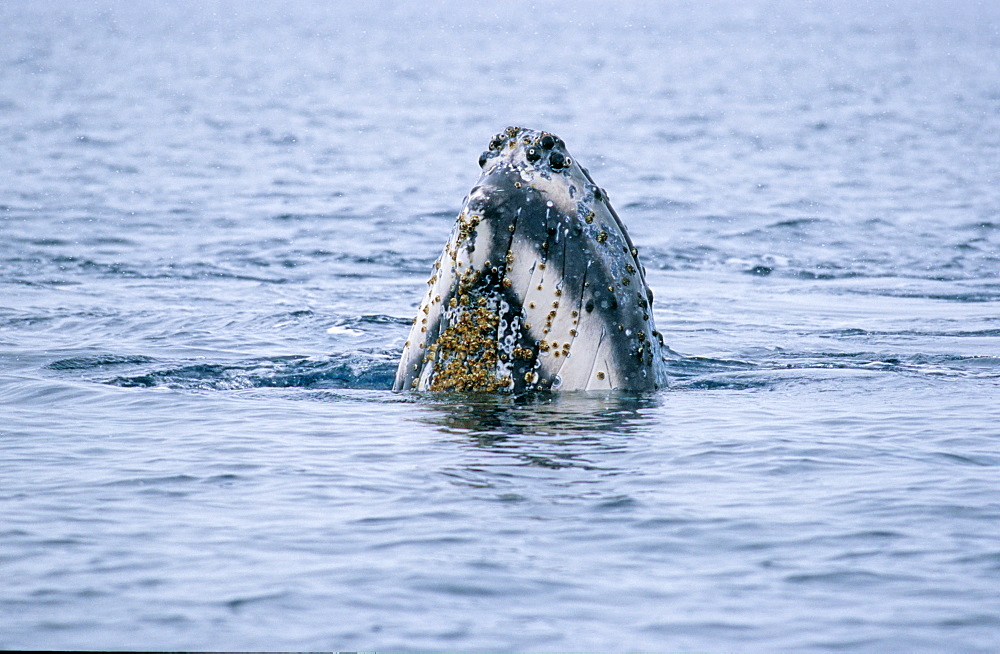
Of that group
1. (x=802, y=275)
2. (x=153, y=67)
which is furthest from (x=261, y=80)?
(x=802, y=275)

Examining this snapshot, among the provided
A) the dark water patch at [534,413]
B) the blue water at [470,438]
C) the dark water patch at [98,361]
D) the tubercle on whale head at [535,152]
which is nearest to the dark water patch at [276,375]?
the blue water at [470,438]

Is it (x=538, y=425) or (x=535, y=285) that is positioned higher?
(x=535, y=285)

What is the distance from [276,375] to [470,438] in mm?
3330

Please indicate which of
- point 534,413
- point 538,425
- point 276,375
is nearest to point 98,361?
point 276,375

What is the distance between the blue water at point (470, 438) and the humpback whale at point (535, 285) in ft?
0.97

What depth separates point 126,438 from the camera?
8.36 m

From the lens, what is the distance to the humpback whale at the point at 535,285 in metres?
8.30

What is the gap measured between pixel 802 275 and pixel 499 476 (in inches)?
448

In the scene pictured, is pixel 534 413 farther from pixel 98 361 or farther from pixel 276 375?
pixel 98 361

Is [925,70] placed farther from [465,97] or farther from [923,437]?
[923,437]

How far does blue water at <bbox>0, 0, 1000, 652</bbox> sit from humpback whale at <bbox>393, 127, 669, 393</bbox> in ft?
0.97

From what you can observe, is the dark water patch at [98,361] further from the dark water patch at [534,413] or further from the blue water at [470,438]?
the dark water patch at [534,413]

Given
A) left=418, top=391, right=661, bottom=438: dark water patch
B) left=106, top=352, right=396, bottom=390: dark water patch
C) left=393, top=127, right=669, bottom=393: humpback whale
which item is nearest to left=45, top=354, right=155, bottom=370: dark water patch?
left=106, top=352, right=396, bottom=390: dark water patch

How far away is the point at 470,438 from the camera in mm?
8000
